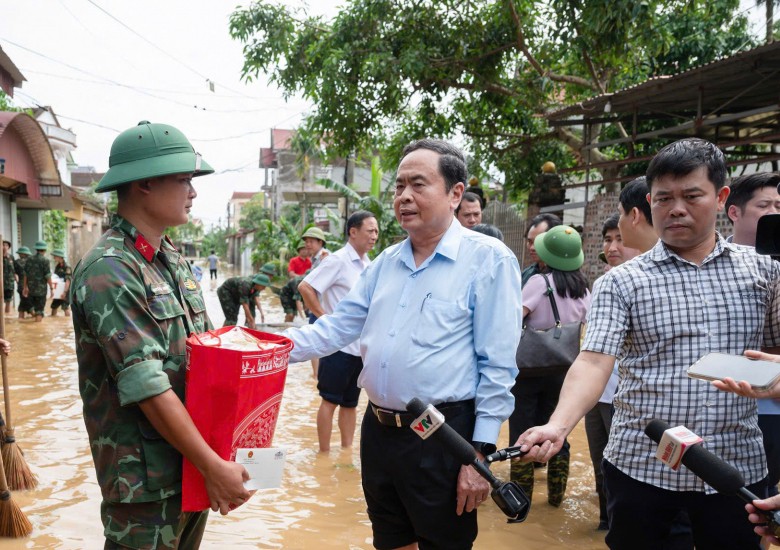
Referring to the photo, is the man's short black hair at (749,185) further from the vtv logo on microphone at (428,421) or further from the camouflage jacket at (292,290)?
the camouflage jacket at (292,290)

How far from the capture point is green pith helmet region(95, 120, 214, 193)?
6.95ft

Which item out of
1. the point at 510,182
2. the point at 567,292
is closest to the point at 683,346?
the point at 567,292

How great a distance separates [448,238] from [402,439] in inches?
31.7

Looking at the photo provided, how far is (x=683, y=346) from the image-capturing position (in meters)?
2.25

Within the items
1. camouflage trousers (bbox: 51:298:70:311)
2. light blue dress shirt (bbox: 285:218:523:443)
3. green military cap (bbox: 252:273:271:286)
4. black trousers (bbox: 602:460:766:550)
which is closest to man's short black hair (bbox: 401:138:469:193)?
light blue dress shirt (bbox: 285:218:523:443)

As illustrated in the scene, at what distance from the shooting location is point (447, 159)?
2.69 metres

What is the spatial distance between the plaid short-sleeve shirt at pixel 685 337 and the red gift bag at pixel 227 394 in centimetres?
110

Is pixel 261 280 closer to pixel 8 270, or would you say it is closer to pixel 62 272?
pixel 8 270

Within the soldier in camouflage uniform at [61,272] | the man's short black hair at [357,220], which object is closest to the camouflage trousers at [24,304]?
the soldier in camouflage uniform at [61,272]

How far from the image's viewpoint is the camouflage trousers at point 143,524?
2.08m

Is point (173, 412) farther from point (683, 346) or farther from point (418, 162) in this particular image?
point (683, 346)

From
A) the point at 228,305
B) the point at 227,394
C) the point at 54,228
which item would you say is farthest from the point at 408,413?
the point at 54,228

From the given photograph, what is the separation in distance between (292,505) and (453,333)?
8.78 ft

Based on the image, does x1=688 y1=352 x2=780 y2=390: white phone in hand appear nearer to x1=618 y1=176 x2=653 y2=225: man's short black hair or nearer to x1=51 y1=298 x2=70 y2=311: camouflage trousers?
x1=618 y1=176 x2=653 y2=225: man's short black hair
